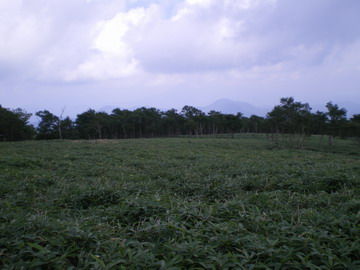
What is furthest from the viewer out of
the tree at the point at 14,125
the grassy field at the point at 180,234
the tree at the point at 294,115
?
the tree at the point at 14,125

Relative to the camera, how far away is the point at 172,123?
67375mm

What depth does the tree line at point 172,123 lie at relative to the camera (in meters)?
29.5

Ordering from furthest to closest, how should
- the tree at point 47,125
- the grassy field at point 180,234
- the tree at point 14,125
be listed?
the tree at point 47,125 → the tree at point 14,125 → the grassy field at point 180,234

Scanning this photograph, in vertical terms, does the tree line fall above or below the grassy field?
above

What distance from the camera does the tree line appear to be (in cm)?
2948

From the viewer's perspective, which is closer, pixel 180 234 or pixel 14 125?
pixel 180 234

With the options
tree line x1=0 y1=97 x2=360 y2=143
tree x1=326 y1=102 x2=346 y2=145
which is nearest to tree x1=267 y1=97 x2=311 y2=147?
tree line x1=0 y1=97 x2=360 y2=143

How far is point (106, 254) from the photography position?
7.50 feet

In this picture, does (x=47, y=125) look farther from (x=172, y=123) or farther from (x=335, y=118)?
(x=335, y=118)

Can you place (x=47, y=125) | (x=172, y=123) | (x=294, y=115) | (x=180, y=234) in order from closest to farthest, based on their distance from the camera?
(x=180, y=234) < (x=294, y=115) < (x=47, y=125) < (x=172, y=123)

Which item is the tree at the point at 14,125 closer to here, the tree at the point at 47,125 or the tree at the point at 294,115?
the tree at the point at 47,125

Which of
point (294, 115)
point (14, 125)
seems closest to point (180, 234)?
point (294, 115)

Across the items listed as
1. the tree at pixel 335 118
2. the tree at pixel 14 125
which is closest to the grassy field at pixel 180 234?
the tree at pixel 335 118

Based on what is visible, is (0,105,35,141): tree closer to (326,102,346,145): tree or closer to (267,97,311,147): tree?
(267,97,311,147): tree
